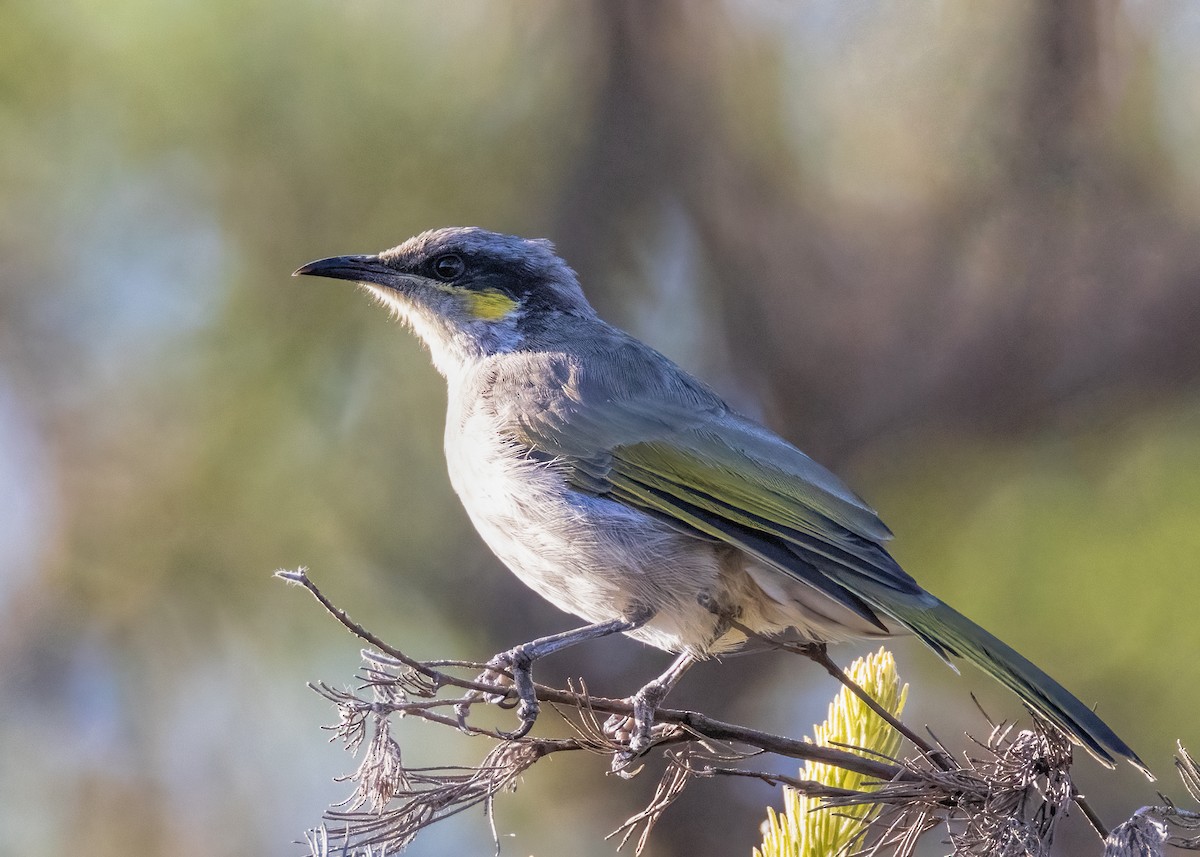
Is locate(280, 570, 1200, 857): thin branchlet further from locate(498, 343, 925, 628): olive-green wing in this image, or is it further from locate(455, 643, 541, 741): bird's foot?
locate(498, 343, 925, 628): olive-green wing

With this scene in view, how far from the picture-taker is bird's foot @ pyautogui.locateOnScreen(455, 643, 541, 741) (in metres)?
2.21

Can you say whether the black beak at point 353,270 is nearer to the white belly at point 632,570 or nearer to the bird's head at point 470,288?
the bird's head at point 470,288

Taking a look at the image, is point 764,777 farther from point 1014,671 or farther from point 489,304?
point 489,304

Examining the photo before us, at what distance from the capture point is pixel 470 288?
392cm

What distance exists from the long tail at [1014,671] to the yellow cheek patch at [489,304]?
1787mm

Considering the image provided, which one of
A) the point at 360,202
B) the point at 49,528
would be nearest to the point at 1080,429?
the point at 360,202

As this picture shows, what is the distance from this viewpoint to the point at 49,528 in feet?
12.9

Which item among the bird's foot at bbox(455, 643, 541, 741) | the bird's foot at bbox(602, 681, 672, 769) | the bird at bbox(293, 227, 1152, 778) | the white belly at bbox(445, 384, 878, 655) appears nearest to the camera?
the bird's foot at bbox(455, 643, 541, 741)

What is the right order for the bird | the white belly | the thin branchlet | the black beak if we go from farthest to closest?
1. the black beak
2. the white belly
3. the bird
4. the thin branchlet

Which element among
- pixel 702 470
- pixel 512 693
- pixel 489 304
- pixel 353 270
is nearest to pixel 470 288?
pixel 489 304

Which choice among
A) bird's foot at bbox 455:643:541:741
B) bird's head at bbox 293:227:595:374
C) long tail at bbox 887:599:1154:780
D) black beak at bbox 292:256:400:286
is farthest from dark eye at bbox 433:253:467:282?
long tail at bbox 887:599:1154:780

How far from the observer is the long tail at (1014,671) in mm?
2127

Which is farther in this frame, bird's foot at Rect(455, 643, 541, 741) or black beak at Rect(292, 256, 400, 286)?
black beak at Rect(292, 256, 400, 286)

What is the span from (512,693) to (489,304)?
70.9 inches
